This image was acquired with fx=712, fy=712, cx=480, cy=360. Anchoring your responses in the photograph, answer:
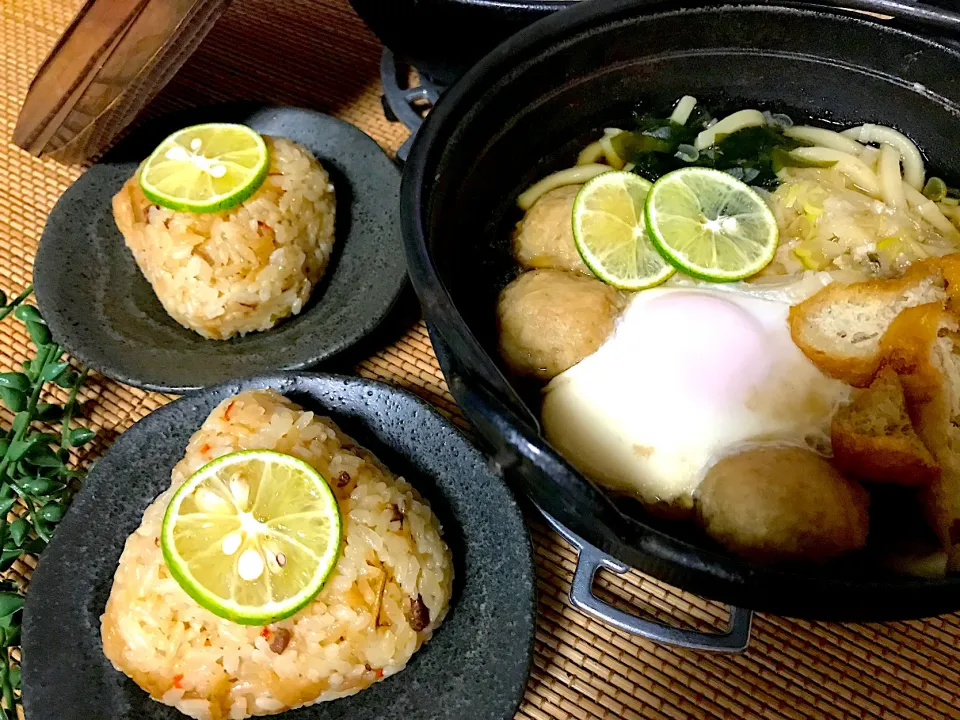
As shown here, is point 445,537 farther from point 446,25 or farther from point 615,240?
point 446,25

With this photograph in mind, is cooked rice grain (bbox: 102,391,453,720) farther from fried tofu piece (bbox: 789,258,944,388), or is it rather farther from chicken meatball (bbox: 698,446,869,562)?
fried tofu piece (bbox: 789,258,944,388)

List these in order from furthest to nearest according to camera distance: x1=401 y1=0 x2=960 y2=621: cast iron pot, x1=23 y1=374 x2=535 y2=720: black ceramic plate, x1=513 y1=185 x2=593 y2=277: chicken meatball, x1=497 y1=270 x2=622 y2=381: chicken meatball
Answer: x1=513 y1=185 x2=593 y2=277: chicken meatball < x1=497 y1=270 x2=622 y2=381: chicken meatball < x1=23 y1=374 x2=535 y2=720: black ceramic plate < x1=401 y1=0 x2=960 y2=621: cast iron pot

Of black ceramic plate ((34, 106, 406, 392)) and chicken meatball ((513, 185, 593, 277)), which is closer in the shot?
chicken meatball ((513, 185, 593, 277))

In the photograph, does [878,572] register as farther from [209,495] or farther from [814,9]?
[209,495]

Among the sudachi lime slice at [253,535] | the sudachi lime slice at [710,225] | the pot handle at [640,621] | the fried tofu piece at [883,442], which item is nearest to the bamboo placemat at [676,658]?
the pot handle at [640,621]

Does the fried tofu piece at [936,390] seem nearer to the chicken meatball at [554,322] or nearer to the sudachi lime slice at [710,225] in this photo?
the sudachi lime slice at [710,225]

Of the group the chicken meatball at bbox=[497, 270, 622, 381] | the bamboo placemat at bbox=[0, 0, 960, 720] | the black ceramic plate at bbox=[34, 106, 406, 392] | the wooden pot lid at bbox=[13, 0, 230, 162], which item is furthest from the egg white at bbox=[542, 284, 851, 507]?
the wooden pot lid at bbox=[13, 0, 230, 162]

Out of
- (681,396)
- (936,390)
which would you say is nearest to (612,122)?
(681,396)
